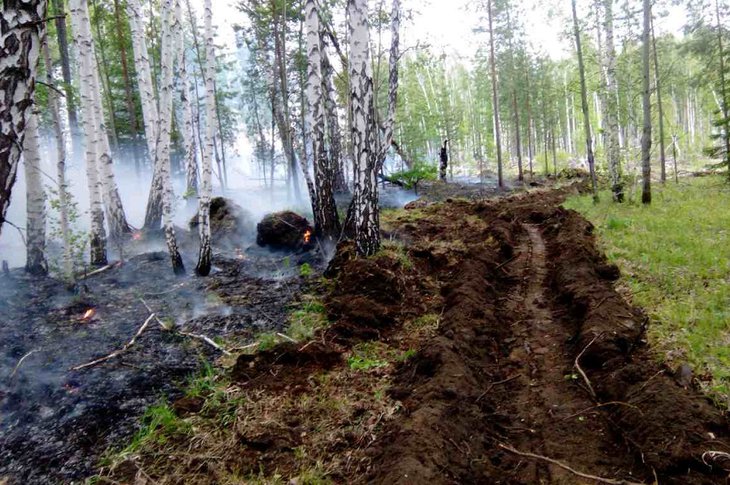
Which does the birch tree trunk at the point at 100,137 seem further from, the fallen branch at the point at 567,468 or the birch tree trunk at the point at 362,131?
the fallen branch at the point at 567,468

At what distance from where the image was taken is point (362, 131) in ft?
25.8

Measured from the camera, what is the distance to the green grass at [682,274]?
435 cm

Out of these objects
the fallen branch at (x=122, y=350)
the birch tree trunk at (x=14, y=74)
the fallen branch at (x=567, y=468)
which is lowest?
the fallen branch at (x=567, y=468)

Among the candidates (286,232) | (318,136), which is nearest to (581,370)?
(318,136)

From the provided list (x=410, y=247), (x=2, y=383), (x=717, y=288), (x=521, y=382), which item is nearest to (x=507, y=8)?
(x=410, y=247)

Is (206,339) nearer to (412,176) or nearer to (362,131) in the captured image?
(362,131)

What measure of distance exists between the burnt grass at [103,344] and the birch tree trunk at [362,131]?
1733 millimetres

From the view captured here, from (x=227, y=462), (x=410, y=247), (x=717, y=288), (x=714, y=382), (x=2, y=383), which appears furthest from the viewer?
(x=410, y=247)

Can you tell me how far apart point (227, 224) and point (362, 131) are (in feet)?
24.5

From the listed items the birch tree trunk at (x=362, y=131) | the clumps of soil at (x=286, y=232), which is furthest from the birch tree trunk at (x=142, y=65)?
the birch tree trunk at (x=362, y=131)

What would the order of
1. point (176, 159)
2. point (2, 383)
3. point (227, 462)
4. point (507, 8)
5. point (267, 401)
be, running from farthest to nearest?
point (176, 159), point (507, 8), point (2, 383), point (267, 401), point (227, 462)

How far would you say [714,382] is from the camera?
382 centimetres

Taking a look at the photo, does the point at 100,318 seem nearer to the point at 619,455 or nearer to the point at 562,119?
the point at 619,455

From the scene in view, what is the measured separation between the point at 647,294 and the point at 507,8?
91.7 feet
